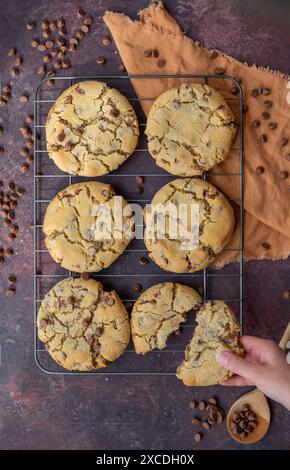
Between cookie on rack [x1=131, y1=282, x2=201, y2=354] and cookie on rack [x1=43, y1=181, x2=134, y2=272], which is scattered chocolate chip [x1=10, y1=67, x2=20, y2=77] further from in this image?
cookie on rack [x1=131, y1=282, x2=201, y2=354]

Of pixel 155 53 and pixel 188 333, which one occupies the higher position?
pixel 155 53

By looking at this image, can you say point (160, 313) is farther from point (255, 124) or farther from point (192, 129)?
point (255, 124)

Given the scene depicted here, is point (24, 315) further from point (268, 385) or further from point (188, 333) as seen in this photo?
point (268, 385)

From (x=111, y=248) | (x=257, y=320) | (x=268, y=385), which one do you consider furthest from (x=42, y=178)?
(x=268, y=385)

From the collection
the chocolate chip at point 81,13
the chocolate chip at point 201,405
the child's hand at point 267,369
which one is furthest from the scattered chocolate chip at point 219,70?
the chocolate chip at point 201,405

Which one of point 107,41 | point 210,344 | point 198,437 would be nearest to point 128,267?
point 210,344

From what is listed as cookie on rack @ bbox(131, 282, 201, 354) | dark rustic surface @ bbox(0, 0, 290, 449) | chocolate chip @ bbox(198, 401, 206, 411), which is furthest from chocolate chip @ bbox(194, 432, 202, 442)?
cookie on rack @ bbox(131, 282, 201, 354)

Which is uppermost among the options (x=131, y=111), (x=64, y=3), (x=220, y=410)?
(x=64, y=3)

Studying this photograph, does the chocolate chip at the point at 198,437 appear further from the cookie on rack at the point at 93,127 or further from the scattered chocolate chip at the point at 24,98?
the scattered chocolate chip at the point at 24,98
